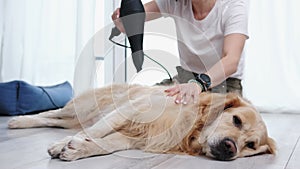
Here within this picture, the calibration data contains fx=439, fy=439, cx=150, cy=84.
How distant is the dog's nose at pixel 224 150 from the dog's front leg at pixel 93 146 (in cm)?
35

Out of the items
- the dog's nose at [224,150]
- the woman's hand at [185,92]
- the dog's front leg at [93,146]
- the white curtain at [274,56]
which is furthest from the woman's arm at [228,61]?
the white curtain at [274,56]

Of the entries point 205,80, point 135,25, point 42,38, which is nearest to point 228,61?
point 205,80

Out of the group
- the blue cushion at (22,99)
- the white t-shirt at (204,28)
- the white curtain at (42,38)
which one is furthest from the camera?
the white curtain at (42,38)

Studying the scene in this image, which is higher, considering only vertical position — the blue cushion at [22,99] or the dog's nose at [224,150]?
the dog's nose at [224,150]

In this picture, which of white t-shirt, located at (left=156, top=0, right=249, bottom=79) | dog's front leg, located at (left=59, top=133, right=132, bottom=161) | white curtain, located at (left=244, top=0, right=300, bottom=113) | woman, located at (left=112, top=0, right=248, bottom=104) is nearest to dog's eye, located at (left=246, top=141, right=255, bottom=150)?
woman, located at (left=112, top=0, right=248, bottom=104)

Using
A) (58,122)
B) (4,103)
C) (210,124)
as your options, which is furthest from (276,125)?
(4,103)

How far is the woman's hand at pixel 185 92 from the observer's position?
4.97 ft

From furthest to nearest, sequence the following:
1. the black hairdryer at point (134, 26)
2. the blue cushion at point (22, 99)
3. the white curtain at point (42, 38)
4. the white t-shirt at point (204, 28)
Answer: the white curtain at point (42, 38), the blue cushion at point (22, 99), the white t-shirt at point (204, 28), the black hairdryer at point (134, 26)

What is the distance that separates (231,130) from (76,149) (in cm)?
57

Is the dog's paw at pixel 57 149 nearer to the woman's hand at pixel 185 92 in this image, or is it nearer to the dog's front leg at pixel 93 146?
the dog's front leg at pixel 93 146

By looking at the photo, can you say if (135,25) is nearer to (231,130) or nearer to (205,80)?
(205,80)

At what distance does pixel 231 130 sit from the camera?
1.63 meters

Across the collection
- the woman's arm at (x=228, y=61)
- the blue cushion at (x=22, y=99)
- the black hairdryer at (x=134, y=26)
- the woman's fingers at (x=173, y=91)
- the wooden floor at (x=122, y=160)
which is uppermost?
the black hairdryer at (x=134, y=26)

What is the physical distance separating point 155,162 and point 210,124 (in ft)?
0.90
